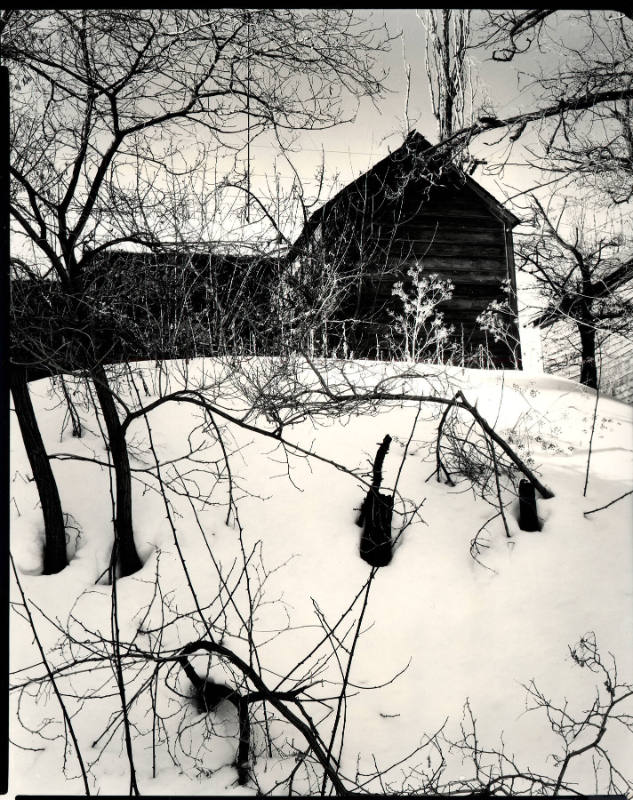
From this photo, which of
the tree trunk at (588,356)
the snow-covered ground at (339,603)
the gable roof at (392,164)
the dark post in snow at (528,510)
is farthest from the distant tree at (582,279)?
the dark post in snow at (528,510)

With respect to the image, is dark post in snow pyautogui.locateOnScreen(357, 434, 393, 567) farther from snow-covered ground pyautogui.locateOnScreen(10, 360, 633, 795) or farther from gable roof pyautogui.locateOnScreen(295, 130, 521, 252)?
gable roof pyautogui.locateOnScreen(295, 130, 521, 252)

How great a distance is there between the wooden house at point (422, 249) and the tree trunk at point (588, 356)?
0.60 meters

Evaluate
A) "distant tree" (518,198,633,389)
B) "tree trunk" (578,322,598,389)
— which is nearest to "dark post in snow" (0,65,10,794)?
"distant tree" (518,198,633,389)

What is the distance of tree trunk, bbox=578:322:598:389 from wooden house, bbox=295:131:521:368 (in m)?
0.60

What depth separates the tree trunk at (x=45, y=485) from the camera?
306 centimetres

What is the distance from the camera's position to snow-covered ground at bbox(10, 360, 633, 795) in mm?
2285

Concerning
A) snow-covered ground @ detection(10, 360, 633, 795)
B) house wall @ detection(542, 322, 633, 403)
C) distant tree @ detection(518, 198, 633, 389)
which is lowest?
snow-covered ground @ detection(10, 360, 633, 795)

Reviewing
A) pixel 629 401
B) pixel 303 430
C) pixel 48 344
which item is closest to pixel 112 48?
pixel 48 344

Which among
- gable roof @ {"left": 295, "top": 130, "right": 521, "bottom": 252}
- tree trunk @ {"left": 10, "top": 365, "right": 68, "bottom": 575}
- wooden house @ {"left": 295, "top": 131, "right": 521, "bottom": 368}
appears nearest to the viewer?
tree trunk @ {"left": 10, "top": 365, "right": 68, "bottom": 575}

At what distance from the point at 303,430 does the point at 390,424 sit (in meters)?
0.46

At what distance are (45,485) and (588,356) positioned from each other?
3139 millimetres

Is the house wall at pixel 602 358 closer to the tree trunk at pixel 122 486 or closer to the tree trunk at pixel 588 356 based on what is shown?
the tree trunk at pixel 588 356

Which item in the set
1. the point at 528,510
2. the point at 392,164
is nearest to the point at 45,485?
the point at 528,510

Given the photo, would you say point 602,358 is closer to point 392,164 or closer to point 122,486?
point 392,164
